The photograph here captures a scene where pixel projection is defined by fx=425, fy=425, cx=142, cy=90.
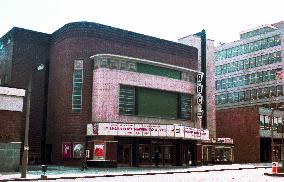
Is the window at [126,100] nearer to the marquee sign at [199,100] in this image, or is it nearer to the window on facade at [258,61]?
the marquee sign at [199,100]

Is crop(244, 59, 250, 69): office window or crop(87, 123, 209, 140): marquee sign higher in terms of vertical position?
crop(244, 59, 250, 69): office window

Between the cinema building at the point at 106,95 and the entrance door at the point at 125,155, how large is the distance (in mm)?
107

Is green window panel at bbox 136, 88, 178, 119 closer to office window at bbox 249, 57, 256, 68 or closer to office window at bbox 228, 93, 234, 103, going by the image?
office window at bbox 249, 57, 256, 68

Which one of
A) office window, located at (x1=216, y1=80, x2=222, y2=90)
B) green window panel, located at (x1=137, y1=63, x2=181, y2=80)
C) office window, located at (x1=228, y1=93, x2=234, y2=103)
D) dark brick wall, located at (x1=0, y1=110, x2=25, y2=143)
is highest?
office window, located at (x1=216, y1=80, x2=222, y2=90)

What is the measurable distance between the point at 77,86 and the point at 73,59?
3146 millimetres

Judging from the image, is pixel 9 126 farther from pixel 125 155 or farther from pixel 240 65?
pixel 240 65

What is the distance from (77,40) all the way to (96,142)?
1178 cm

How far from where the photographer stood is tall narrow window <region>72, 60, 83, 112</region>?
46312mm

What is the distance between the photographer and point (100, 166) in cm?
4312

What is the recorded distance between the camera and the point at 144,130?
44594 millimetres

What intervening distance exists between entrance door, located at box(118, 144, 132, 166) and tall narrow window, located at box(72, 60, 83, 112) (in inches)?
249

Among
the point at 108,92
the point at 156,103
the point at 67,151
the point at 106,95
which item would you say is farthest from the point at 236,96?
the point at 67,151

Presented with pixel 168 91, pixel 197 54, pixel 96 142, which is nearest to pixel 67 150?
pixel 96 142

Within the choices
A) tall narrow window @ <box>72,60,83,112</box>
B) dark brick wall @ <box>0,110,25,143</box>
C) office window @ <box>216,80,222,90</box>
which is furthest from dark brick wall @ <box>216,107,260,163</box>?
dark brick wall @ <box>0,110,25,143</box>
